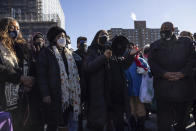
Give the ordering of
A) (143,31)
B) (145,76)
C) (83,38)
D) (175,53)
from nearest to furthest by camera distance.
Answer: (175,53), (145,76), (83,38), (143,31)

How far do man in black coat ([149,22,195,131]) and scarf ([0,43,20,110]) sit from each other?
2.14 meters

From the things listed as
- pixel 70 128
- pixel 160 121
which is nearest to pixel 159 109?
pixel 160 121

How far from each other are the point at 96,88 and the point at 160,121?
124 centimetres

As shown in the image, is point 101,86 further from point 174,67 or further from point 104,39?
point 174,67

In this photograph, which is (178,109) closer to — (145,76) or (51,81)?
(145,76)

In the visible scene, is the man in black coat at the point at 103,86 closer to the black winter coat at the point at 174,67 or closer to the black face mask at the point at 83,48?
A: the black winter coat at the point at 174,67

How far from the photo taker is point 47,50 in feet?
11.4

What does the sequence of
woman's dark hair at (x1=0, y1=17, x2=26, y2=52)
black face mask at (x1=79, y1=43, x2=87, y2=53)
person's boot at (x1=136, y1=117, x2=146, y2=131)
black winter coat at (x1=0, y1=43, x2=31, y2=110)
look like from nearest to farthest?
black winter coat at (x1=0, y1=43, x2=31, y2=110)
woman's dark hair at (x1=0, y1=17, x2=26, y2=52)
person's boot at (x1=136, y1=117, x2=146, y2=131)
black face mask at (x1=79, y1=43, x2=87, y2=53)

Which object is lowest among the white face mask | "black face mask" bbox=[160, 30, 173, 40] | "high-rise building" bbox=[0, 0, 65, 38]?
the white face mask

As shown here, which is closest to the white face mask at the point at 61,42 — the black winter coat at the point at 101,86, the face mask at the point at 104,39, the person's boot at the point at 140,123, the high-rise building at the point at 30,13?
the black winter coat at the point at 101,86

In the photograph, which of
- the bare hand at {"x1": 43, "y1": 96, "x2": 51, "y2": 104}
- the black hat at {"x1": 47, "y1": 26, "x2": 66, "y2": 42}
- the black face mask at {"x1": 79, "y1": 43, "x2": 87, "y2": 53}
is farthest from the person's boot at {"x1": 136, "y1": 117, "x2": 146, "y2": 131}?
the black hat at {"x1": 47, "y1": 26, "x2": 66, "y2": 42}

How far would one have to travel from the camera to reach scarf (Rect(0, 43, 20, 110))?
294 centimetres

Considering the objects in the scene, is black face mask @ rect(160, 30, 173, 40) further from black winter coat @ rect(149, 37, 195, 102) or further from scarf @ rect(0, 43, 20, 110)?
scarf @ rect(0, 43, 20, 110)

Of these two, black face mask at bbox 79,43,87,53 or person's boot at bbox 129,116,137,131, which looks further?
black face mask at bbox 79,43,87,53
